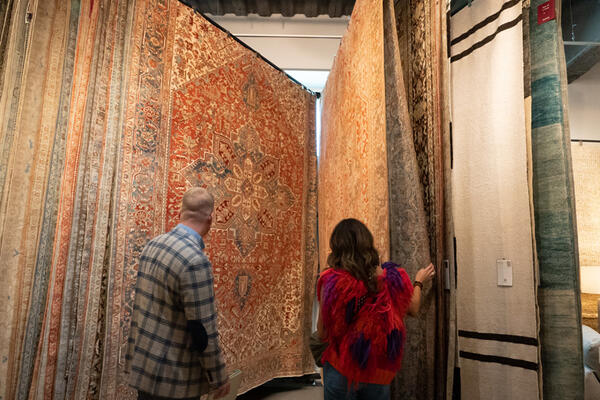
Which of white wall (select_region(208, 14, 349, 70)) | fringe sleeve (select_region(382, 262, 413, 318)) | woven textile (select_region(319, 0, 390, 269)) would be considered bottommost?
fringe sleeve (select_region(382, 262, 413, 318))

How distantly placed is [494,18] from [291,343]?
365 cm

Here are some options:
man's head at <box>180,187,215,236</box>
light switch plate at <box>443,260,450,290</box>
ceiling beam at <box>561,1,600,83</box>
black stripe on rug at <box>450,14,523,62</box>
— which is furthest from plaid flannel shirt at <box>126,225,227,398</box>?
ceiling beam at <box>561,1,600,83</box>

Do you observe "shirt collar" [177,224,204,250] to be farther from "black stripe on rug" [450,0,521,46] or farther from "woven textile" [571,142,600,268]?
"woven textile" [571,142,600,268]

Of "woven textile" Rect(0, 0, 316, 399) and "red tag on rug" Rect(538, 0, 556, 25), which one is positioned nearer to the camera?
"red tag on rug" Rect(538, 0, 556, 25)

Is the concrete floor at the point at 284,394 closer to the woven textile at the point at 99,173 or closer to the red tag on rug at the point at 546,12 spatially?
the woven textile at the point at 99,173

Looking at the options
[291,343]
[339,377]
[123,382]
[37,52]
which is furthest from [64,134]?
[291,343]

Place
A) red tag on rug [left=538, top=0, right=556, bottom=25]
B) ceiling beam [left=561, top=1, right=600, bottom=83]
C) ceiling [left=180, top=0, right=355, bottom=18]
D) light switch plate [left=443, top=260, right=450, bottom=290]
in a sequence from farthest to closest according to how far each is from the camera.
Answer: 1. ceiling [left=180, top=0, right=355, bottom=18]
2. ceiling beam [left=561, top=1, right=600, bottom=83]
3. light switch plate [left=443, top=260, right=450, bottom=290]
4. red tag on rug [left=538, top=0, right=556, bottom=25]

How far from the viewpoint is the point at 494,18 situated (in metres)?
2.27

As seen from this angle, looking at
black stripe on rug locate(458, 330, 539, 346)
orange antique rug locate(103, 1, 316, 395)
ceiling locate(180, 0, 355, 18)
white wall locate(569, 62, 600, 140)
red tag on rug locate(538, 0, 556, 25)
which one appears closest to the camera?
black stripe on rug locate(458, 330, 539, 346)

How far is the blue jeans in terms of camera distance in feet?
5.85

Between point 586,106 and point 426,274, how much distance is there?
3448 millimetres

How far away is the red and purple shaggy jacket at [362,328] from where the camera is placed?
1732 millimetres

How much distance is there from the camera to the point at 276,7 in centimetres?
506

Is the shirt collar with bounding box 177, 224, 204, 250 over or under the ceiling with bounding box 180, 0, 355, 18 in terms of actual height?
under
